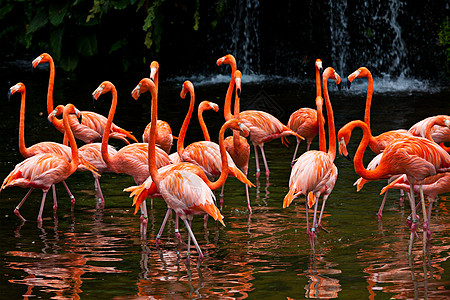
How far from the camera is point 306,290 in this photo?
4.25 meters

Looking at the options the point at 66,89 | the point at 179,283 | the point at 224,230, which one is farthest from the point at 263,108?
the point at 179,283

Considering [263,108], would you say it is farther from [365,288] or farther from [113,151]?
[365,288]

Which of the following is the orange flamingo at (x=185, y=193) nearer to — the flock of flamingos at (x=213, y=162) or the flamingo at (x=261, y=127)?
the flock of flamingos at (x=213, y=162)

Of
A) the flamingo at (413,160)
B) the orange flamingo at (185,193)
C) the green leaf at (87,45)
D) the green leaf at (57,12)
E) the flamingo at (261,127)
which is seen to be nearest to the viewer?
the orange flamingo at (185,193)

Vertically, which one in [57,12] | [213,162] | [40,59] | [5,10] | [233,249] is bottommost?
[233,249]

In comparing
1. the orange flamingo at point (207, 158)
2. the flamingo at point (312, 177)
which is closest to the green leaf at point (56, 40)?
the orange flamingo at point (207, 158)

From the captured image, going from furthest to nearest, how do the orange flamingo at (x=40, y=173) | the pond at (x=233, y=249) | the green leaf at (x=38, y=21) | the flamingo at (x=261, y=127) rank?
the green leaf at (x=38, y=21), the flamingo at (x=261, y=127), the orange flamingo at (x=40, y=173), the pond at (x=233, y=249)

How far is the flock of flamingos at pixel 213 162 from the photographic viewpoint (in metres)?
5.00

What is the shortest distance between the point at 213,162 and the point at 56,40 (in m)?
9.17

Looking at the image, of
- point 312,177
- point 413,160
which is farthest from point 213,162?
point 413,160

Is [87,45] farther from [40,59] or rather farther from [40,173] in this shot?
[40,173]

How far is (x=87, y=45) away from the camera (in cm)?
1461

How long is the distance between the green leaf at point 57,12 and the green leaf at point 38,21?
0.21 m

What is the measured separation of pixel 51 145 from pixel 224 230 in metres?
1.94
